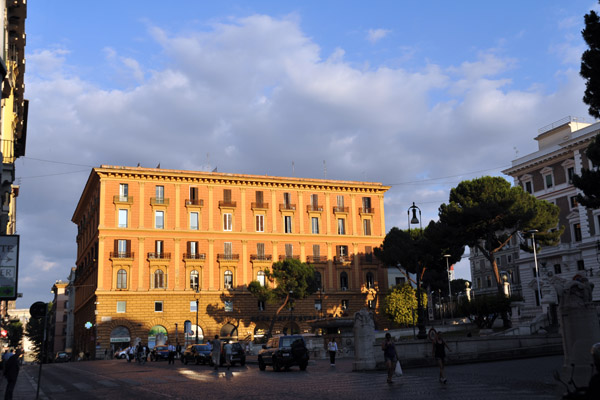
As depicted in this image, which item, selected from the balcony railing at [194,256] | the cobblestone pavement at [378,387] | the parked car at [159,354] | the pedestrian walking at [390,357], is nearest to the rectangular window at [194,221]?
the balcony railing at [194,256]

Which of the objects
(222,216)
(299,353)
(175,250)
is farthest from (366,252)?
(299,353)

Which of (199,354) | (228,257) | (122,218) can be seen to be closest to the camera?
(199,354)

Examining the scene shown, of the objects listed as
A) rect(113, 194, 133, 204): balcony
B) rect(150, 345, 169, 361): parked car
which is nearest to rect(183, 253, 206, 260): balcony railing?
rect(113, 194, 133, 204): balcony

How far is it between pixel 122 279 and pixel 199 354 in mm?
26116

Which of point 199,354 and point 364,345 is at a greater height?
point 364,345

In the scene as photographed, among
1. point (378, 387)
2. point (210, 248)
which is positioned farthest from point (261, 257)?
point (378, 387)

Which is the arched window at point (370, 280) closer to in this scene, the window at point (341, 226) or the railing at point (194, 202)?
the window at point (341, 226)

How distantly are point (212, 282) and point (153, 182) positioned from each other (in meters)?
12.9

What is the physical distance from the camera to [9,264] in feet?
57.3

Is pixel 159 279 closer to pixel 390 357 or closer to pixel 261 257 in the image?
pixel 261 257

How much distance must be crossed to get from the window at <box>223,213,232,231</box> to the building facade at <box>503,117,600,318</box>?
3193 cm

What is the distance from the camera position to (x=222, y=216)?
6906 cm

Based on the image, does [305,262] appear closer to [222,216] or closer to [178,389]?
[222,216]

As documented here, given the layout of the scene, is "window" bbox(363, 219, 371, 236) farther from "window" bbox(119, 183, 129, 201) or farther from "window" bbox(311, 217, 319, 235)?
"window" bbox(119, 183, 129, 201)
